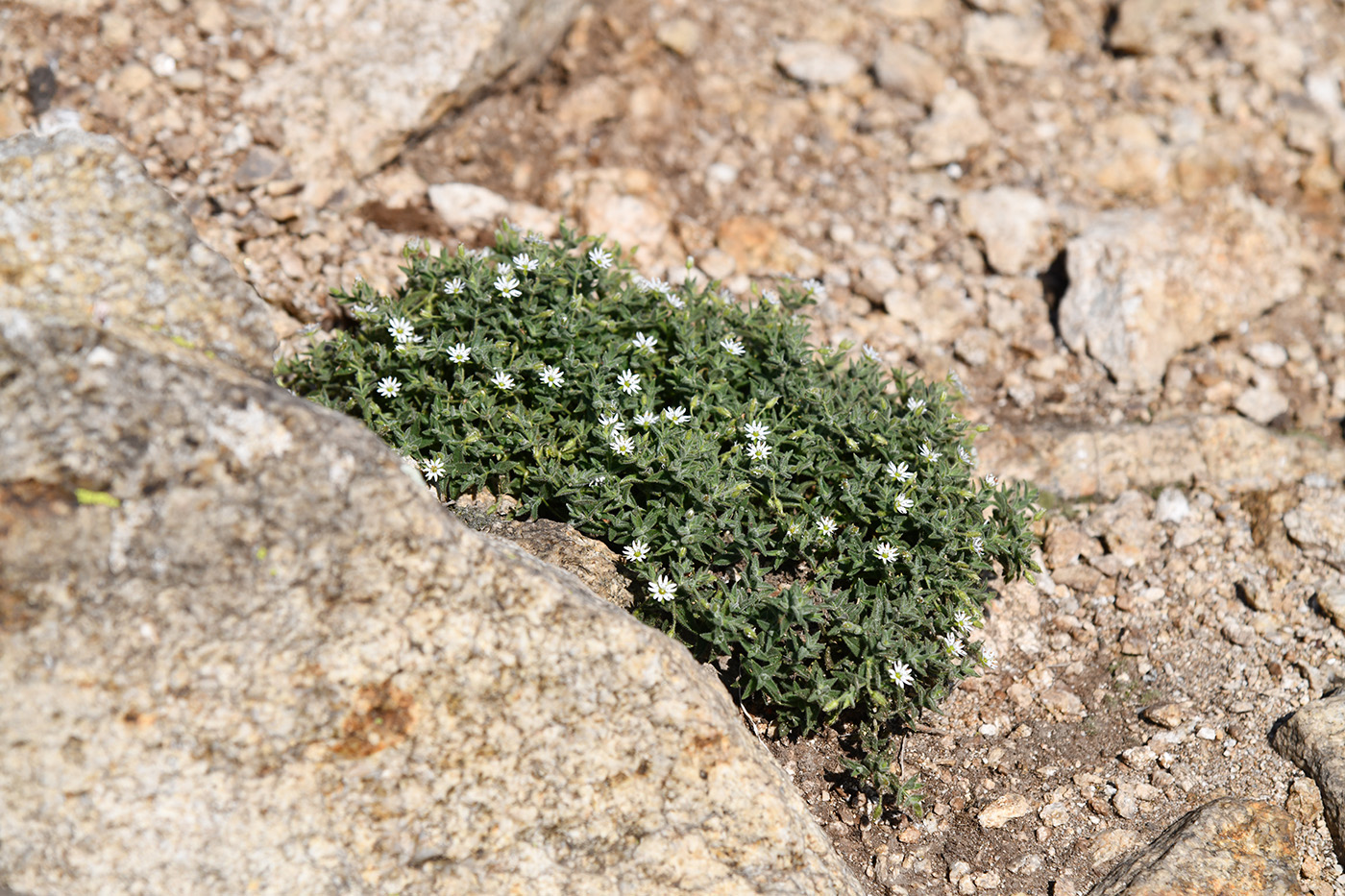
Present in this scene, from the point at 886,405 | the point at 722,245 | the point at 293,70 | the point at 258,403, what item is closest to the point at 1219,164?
the point at 722,245

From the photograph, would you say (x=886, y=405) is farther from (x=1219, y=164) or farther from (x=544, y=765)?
Result: (x=1219, y=164)

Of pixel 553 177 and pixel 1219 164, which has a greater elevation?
pixel 1219 164

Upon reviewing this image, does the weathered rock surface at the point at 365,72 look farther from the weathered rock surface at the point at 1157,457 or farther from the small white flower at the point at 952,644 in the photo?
the small white flower at the point at 952,644

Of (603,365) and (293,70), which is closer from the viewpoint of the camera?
(603,365)

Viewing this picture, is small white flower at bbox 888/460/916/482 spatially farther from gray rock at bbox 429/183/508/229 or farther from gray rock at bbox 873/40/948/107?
gray rock at bbox 873/40/948/107

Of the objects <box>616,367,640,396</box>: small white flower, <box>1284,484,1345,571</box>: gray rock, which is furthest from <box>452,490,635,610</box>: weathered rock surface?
<box>1284,484,1345,571</box>: gray rock

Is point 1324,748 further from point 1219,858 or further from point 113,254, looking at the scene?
point 113,254
